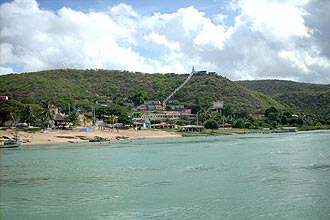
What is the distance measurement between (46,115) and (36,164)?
164 feet

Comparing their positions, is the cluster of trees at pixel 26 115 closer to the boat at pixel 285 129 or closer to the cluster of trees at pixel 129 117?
the cluster of trees at pixel 129 117

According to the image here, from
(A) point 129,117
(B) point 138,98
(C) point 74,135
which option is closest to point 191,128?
(A) point 129,117

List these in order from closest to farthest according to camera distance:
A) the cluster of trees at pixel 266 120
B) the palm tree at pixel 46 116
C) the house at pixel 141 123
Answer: the palm tree at pixel 46 116, the house at pixel 141 123, the cluster of trees at pixel 266 120

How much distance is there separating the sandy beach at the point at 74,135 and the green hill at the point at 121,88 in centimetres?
3817

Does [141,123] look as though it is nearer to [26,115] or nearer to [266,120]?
[26,115]

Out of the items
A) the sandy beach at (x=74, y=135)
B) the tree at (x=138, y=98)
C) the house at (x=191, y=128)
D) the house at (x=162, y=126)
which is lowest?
the sandy beach at (x=74, y=135)

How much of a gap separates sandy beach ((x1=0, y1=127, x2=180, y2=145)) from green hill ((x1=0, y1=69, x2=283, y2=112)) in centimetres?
3817

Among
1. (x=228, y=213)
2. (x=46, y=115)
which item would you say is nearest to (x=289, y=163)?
(x=228, y=213)

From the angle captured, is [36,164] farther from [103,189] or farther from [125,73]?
[125,73]

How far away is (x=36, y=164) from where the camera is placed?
37.5 m

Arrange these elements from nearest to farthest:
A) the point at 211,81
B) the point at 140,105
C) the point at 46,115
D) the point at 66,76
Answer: the point at 46,115 → the point at 140,105 → the point at 211,81 → the point at 66,76

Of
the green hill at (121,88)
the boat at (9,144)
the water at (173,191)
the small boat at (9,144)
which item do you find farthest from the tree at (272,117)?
the water at (173,191)

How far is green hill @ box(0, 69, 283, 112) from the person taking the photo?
140 m

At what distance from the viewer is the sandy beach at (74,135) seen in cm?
7481
